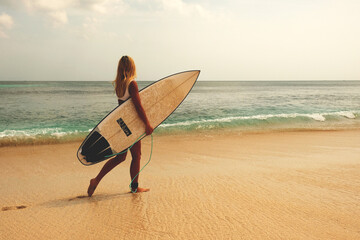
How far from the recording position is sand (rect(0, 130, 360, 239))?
2486 mm

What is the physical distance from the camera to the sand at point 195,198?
249 centimetres

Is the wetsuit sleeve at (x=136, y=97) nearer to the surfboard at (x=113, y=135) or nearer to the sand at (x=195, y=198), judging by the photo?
the surfboard at (x=113, y=135)

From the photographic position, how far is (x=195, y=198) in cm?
323

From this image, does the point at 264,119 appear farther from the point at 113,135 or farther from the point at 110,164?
the point at 110,164

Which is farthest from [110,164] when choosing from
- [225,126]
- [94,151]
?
[225,126]

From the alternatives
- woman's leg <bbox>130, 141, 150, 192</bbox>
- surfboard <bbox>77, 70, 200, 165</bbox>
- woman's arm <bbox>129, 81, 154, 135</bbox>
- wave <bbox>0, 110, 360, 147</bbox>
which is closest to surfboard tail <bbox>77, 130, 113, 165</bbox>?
surfboard <bbox>77, 70, 200, 165</bbox>

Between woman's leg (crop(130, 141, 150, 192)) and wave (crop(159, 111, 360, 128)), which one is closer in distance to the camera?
woman's leg (crop(130, 141, 150, 192))

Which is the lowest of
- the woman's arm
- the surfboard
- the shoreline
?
the shoreline

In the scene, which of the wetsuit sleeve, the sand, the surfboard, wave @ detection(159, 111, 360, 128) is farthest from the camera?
wave @ detection(159, 111, 360, 128)

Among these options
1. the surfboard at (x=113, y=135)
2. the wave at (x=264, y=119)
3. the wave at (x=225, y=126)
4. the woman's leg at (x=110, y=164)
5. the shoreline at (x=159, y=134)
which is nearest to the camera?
the woman's leg at (x=110, y=164)

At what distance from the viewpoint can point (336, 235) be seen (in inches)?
92.7

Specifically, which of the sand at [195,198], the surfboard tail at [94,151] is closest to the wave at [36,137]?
the sand at [195,198]

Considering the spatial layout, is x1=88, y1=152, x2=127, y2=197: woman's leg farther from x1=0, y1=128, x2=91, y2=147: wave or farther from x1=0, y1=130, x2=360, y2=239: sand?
x1=0, y1=128, x2=91, y2=147: wave

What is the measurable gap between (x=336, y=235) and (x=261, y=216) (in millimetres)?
631
